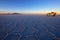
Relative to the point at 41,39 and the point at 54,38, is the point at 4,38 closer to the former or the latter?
the point at 41,39

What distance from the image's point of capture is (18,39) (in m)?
5.26

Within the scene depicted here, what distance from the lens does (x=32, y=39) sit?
17.3 ft

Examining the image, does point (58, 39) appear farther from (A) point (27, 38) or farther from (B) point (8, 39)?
(B) point (8, 39)

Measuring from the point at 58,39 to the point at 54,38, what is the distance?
22 centimetres

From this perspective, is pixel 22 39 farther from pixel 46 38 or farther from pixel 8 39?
pixel 46 38

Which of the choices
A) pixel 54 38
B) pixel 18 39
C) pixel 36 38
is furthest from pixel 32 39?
pixel 54 38

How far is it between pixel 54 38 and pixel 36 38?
943 millimetres

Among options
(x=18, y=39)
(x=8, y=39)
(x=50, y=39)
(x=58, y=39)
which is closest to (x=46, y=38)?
(x=50, y=39)

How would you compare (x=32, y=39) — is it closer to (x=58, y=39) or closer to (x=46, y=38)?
(x=46, y=38)

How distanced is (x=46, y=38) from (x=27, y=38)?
0.99m

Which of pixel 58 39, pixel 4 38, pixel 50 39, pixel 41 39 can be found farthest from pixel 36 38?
pixel 4 38

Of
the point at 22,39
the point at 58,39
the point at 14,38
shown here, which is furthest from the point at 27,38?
the point at 58,39

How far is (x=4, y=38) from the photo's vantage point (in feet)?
17.8

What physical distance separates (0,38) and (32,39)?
5.42 ft
